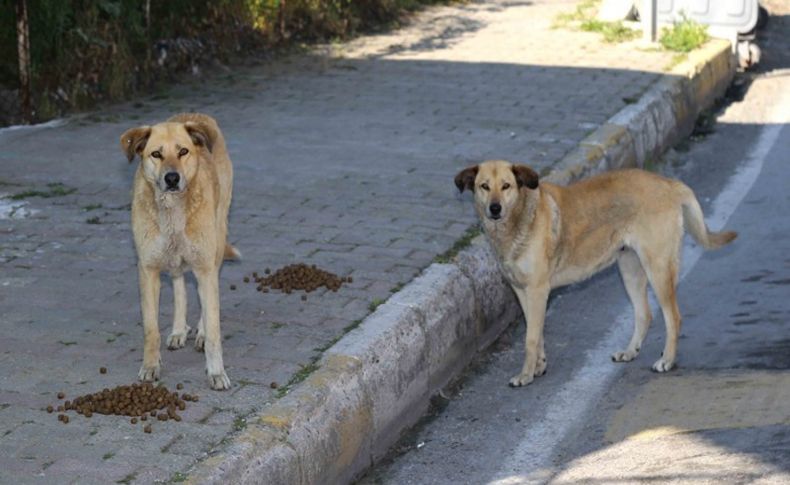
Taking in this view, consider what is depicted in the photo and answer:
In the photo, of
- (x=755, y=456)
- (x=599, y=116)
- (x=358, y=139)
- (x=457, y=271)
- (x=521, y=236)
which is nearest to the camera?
(x=755, y=456)

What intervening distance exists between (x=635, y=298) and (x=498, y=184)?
1180 millimetres

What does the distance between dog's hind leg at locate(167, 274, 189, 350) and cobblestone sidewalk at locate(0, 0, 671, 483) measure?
0.56 ft

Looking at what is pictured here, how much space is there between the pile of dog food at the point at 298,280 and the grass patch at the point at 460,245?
637 mm

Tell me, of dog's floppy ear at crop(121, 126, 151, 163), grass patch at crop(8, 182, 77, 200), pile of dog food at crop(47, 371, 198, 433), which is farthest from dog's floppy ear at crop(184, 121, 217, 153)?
grass patch at crop(8, 182, 77, 200)

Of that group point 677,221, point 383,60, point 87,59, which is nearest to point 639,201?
point 677,221

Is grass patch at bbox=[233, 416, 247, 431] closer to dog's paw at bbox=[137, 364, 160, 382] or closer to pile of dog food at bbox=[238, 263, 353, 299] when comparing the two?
dog's paw at bbox=[137, 364, 160, 382]

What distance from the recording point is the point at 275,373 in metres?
6.54

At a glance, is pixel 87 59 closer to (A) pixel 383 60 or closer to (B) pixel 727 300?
(A) pixel 383 60

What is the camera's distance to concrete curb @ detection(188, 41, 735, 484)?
572cm

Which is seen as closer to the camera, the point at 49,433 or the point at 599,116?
the point at 49,433

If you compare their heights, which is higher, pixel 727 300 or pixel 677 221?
pixel 677 221

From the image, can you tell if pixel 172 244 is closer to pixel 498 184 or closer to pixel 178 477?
pixel 178 477

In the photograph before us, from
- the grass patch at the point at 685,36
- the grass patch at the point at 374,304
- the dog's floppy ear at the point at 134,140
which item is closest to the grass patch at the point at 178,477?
the dog's floppy ear at the point at 134,140

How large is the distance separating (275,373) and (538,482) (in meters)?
1.34
